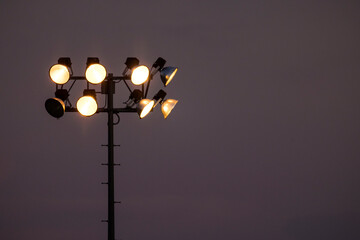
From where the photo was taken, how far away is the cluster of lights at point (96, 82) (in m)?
5.53

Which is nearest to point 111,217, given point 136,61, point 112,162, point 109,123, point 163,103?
point 112,162

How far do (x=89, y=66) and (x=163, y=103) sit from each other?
120cm

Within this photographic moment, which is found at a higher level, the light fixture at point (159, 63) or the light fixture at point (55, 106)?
the light fixture at point (159, 63)

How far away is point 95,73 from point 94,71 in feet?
0.10

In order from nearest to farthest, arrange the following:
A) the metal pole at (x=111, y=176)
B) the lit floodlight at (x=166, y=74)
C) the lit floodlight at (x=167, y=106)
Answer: the metal pole at (x=111, y=176), the lit floodlight at (x=166, y=74), the lit floodlight at (x=167, y=106)

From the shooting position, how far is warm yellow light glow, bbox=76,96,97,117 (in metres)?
5.54

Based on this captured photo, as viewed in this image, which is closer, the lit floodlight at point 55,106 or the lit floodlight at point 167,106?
the lit floodlight at point 55,106

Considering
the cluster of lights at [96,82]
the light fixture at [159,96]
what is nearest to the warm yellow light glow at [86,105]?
the cluster of lights at [96,82]

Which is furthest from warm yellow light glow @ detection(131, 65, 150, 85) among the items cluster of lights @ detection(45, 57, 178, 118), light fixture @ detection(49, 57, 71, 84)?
light fixture @ detection(49, 57, 71, 84)

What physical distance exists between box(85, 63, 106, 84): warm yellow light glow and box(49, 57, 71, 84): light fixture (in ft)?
1.39

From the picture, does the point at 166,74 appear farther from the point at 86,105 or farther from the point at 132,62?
the point at 86,105

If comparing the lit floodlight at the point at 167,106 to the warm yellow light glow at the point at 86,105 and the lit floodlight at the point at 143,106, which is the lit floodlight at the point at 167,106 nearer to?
the lit floodlight at the point at 143,106

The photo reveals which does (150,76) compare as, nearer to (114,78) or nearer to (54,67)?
(114,78)

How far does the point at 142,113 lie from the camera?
221 inches
